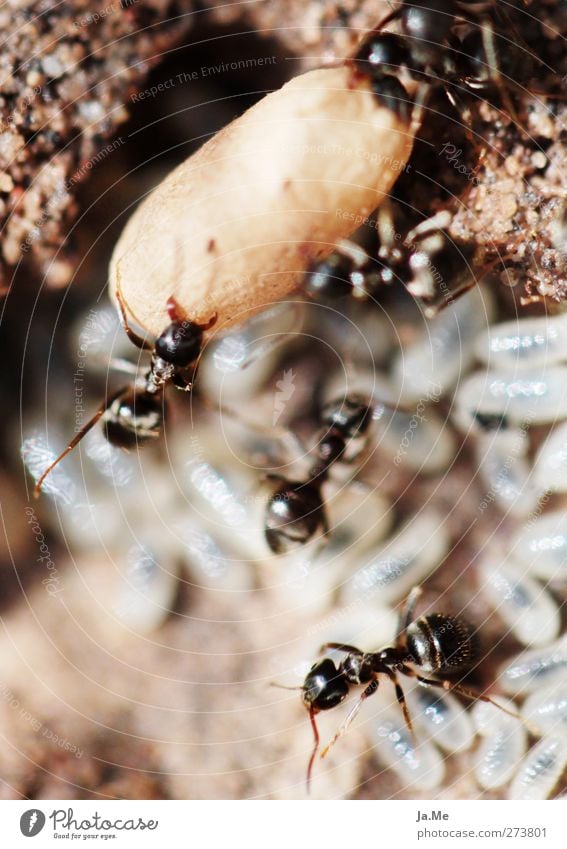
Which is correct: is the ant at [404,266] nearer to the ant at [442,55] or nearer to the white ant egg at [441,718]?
the ant at [442,55]

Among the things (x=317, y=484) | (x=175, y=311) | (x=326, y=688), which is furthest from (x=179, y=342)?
(x=326, y=688)

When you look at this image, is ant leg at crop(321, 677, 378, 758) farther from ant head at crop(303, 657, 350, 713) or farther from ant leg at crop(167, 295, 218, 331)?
ant leg at crop(167, 295, 218, 331)

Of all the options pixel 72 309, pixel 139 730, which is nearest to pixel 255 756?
pixel 139 730

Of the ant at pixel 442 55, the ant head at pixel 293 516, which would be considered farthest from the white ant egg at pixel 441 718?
the ant at pixel 442 55

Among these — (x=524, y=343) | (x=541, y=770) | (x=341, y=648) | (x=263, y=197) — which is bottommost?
(x=541, y=770)

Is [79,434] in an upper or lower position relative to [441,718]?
upper

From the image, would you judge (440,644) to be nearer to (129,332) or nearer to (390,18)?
(129,332)
